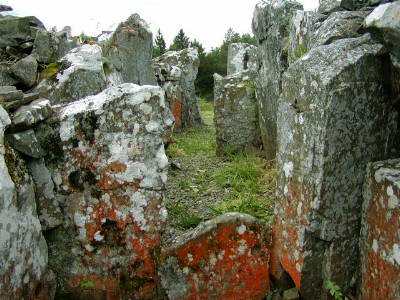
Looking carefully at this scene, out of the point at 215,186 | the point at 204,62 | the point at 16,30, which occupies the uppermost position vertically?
the point at 16,30

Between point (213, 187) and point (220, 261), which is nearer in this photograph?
point (220, 261)

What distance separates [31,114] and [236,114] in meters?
5.60

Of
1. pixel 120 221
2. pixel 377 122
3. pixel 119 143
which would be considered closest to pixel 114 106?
pixel 119 143

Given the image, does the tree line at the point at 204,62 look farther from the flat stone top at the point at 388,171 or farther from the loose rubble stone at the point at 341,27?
the flat stone top at the point at 388,171

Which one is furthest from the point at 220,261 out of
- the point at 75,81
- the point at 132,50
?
the point at 132,50

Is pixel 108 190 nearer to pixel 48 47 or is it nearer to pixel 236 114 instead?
pixel 48 47

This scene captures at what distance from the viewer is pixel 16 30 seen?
7707mm

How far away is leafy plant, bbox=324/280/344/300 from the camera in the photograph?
3618 millimetres

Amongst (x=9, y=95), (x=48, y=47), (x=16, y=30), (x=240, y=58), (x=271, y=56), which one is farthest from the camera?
(x=240, y=58)

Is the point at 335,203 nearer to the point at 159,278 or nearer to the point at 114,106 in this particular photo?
the point at 159,278

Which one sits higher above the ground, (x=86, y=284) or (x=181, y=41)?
(x=86, y=284)

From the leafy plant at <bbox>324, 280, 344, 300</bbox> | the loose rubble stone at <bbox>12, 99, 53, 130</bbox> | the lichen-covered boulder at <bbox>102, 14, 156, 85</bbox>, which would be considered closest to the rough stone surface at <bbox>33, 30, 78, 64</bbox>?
the lichen-covered boulder at <bbox>102, 14, 156, 85</bbox>

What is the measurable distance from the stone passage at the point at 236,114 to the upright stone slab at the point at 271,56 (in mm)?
545

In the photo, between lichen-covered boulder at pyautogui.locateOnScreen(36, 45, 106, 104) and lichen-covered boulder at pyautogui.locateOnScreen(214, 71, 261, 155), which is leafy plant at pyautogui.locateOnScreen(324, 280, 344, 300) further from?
lichen-covered boulder at pyautogui.locateOnScreen(214, 71, 261, 155)
